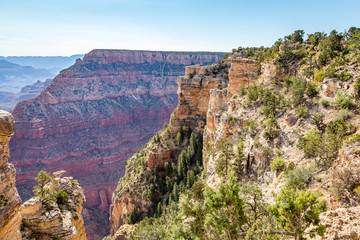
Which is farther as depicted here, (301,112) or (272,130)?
(272,130)

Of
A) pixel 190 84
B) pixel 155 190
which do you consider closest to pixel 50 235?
pixel 155 190

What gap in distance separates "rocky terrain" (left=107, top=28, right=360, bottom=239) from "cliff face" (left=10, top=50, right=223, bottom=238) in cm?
5109

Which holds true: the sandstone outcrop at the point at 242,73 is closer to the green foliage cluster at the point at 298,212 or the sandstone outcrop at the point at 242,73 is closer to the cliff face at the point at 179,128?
the cliff face at the point at 179,128

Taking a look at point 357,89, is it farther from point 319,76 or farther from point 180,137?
point 180,137

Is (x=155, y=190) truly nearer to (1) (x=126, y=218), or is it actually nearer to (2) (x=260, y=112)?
(1) (x=126, y=218)

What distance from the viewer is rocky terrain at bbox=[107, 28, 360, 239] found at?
42.8 feet

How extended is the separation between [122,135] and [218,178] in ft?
371

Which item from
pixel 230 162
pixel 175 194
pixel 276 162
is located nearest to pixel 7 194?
pixel 276 162

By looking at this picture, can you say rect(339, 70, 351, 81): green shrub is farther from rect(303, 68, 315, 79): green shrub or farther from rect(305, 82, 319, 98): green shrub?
rect(303, 68, 315, 79): green shrub

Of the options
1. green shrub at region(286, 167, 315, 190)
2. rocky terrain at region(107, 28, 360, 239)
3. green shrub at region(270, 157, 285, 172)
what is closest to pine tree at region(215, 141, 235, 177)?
rocky terrain at region(107, 28, 360, 239)

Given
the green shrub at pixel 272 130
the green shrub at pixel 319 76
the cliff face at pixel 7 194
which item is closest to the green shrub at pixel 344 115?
the green shrub at pixel 272 130

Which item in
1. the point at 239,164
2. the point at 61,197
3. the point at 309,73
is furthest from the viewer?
the point at 309,73

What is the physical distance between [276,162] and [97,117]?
5188 inches

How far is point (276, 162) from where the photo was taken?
20.9m
